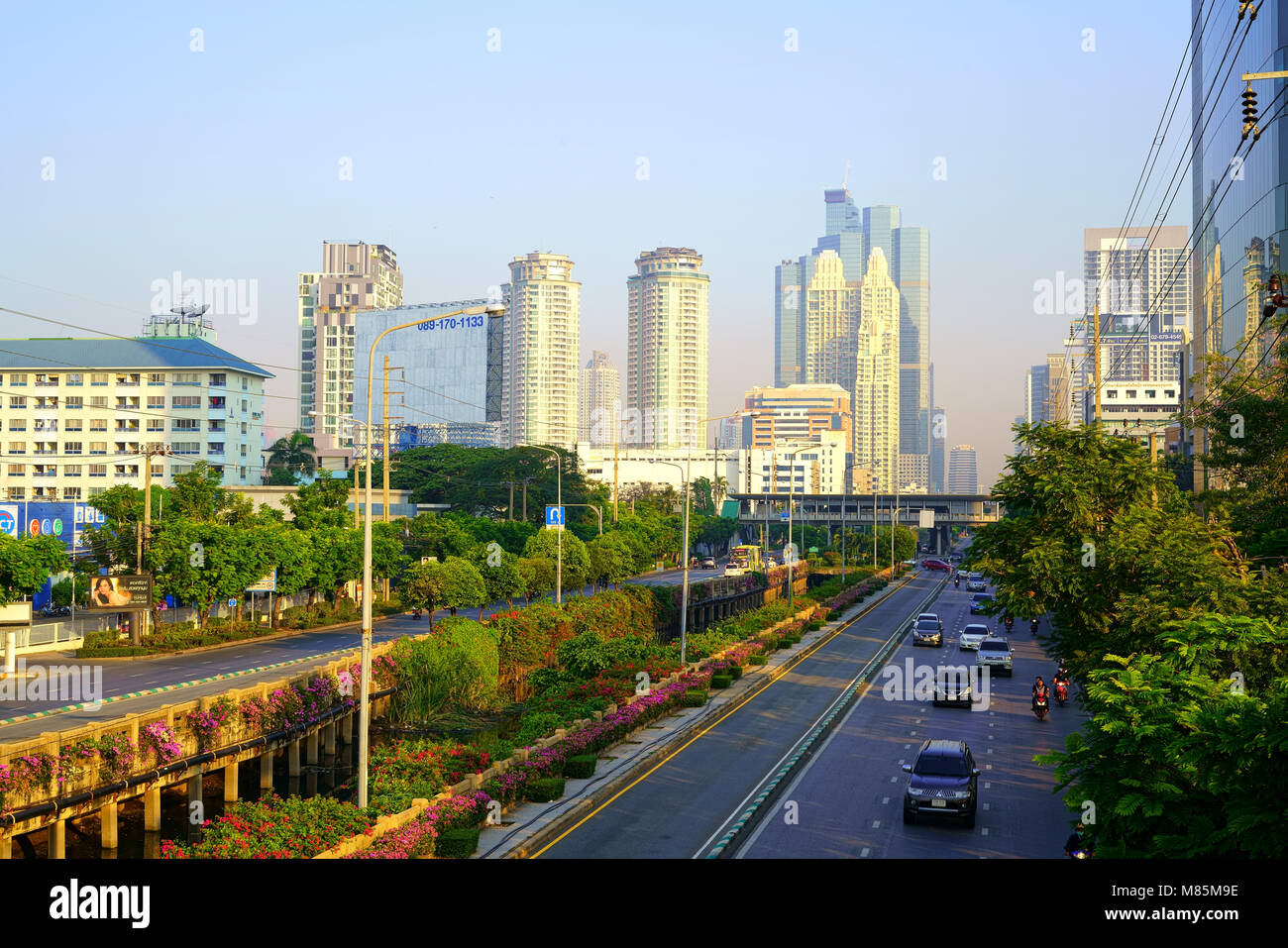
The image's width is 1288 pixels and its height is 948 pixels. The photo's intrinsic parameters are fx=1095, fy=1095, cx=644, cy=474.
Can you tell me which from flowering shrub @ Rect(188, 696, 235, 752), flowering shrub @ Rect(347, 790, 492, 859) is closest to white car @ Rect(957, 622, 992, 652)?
flowering shrub @ Rect(188, 696, 235, 752)

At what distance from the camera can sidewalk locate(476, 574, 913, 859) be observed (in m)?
23.4

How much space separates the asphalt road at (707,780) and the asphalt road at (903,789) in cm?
132

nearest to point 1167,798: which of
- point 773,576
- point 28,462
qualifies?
point 773,576

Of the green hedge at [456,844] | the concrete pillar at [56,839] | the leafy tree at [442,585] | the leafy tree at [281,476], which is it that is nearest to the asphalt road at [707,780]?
the green hedge at [456,844]

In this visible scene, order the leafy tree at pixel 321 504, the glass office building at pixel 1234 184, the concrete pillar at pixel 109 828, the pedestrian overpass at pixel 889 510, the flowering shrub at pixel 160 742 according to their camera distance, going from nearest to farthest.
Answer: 1. the concrete pillar at pixel 109 828
2. the flowering shrub at pixel 160 742
3. the glass office building at pixel 1234 184
4. the leafy tree at pixel 321 504
5. the pedestrian overpass at pixel 889 510

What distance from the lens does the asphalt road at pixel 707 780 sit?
23.6m

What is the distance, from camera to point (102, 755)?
84.3 feet

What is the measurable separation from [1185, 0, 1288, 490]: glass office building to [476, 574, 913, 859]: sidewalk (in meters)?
23.5

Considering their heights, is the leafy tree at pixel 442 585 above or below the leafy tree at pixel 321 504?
below

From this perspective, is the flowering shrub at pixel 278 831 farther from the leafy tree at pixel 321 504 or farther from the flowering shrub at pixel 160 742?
the leafy tree at pixel 321 504

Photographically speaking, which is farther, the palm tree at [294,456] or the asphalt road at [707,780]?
the palm tree at [294,456]

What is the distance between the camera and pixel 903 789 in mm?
29172
